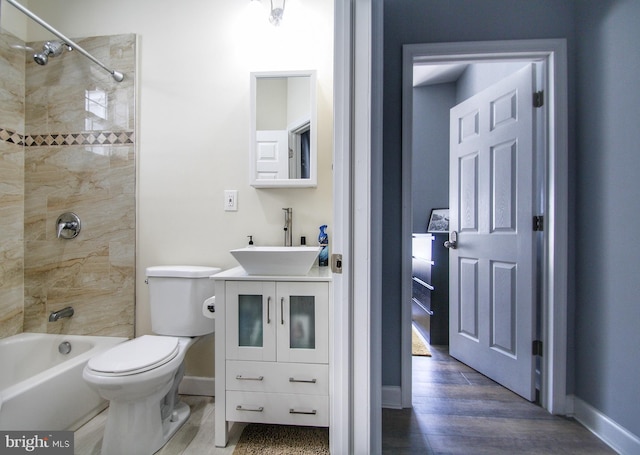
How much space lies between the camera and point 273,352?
3.82ft

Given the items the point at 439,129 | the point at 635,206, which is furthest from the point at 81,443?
the point at 439,129

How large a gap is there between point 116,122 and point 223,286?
135cm

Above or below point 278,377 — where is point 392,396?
below

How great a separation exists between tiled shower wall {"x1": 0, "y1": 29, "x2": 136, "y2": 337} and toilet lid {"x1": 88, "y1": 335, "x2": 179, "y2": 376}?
20.2 inches

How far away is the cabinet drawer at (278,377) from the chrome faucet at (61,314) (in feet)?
4.09

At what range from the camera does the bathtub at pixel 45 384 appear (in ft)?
3.55

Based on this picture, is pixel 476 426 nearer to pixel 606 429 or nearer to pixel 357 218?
pixel 606 429

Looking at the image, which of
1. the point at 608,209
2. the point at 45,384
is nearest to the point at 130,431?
the point at 45,384

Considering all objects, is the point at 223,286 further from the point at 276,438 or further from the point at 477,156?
the point at 477,156

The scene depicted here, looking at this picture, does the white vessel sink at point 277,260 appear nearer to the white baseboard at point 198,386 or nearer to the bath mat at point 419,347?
the white baseboard at point 198,386

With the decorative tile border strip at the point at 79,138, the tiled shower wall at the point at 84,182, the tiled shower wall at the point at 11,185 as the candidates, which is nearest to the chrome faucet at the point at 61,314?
the tiled shower wall at the point at 84,182

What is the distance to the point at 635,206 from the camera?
110 centimetres

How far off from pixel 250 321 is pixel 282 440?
601mm

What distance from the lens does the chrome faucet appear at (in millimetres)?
1534
